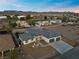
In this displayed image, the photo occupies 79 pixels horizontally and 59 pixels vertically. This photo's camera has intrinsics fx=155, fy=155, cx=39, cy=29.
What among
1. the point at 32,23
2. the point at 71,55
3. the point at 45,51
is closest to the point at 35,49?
the point at 45,51

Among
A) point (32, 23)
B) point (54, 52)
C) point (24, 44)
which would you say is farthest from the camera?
point (32, 23)

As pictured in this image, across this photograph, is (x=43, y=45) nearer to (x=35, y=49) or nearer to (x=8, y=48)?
(x=35, y=49)

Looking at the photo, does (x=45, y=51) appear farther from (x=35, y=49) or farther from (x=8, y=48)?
(x=8, y=48)

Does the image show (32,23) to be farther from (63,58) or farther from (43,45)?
(63,58)

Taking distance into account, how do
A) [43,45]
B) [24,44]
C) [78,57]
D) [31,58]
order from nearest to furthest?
[78,57]
[31,58]
[43,45]
[24,44]

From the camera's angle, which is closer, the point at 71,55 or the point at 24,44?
the point at 71,55

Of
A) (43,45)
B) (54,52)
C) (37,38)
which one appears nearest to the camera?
(54,52)

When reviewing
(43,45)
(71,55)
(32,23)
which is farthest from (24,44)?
(32,23)

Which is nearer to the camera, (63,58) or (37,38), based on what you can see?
(63,58)

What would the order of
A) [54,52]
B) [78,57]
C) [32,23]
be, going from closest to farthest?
[78,57], [54,52], [32,23]
